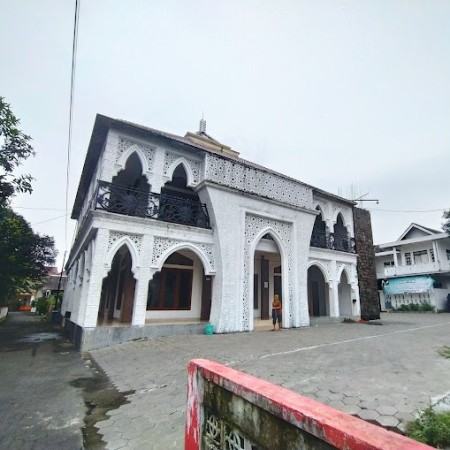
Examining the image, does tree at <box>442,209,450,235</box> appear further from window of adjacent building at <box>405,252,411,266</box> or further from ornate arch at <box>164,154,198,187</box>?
ornate arch at <box>164,154,198,187</box>

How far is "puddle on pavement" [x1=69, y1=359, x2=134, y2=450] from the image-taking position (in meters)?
2.87

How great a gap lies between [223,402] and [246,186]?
9.64 metres

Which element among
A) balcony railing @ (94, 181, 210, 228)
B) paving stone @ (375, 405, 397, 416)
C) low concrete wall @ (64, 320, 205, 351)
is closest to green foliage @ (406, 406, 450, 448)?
paving stone @ (375, 405, 397, 416)

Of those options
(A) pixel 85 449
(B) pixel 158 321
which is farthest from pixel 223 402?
(B) pixel 158 321

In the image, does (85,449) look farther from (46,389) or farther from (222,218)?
(222,218)

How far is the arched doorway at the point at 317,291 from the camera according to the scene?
619 inches

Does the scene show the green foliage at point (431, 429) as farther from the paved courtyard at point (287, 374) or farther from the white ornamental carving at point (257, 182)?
the white ornamental carving at point (257, 182)

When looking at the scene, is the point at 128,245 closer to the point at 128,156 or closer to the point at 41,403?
the point at 128,156

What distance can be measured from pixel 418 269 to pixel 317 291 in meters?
15.8

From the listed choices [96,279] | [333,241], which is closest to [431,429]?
[96,279]

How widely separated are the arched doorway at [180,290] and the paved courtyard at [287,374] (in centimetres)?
275

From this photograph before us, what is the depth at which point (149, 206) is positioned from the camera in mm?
9305

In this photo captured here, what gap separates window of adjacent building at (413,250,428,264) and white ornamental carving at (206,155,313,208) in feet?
69.5

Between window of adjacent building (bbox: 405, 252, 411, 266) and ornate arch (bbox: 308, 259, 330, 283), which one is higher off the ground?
window of adjacent building (bbox: 405, 252, 411, 266)
